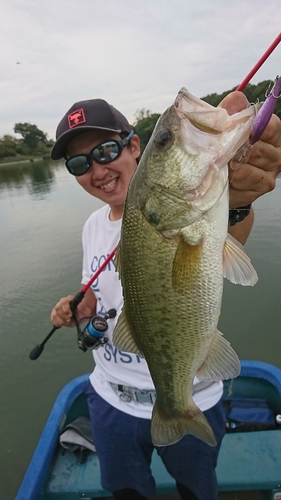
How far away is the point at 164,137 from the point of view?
3.36ft

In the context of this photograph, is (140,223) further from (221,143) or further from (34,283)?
(34,283)

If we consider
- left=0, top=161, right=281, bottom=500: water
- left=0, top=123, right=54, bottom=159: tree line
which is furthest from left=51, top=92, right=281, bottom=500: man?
left=0, top=123, right=54, bottom=159: tree line

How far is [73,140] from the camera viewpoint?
1.93m

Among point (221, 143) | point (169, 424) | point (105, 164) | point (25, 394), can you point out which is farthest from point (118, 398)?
point (25, 394)

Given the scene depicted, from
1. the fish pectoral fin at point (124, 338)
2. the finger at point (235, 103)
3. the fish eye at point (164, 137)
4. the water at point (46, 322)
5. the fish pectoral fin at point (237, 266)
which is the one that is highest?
the finger at point (235, 103)

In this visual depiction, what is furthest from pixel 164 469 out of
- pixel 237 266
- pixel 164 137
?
pixel 164 137

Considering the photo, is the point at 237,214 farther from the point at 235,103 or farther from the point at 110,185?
the point at 110,185

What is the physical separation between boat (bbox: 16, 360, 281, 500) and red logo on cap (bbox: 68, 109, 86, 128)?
7.17 feet

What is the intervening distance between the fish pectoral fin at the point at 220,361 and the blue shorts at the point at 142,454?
1.99 ft

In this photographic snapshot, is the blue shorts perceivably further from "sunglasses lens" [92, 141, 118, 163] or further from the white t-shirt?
"sunglasses lens" [92, 141, 118, 163]

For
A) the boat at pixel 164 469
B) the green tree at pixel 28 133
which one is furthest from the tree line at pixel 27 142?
the boat at pixel 164 469

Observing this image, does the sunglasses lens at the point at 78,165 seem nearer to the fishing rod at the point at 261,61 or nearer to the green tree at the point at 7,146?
the fishing rod at the point at 261,61

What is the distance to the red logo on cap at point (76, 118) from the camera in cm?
182

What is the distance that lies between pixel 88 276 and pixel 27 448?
7.45ft
